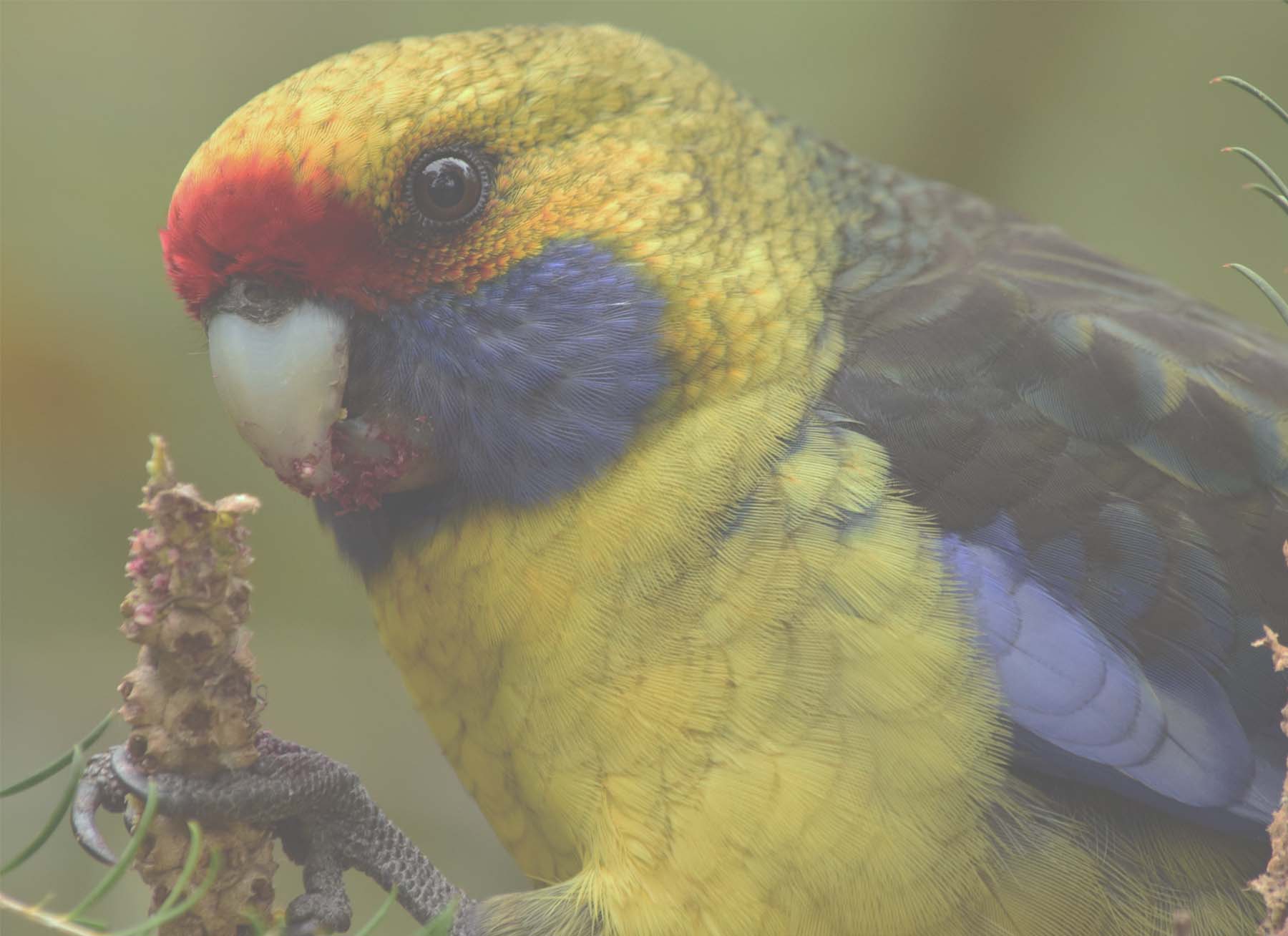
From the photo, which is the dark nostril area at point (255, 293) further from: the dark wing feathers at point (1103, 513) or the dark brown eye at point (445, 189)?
the dark wing feathers at point (1103, 513)

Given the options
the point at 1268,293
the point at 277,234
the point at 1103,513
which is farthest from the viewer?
the point at 1103,513

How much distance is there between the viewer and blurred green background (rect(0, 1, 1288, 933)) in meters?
3.62

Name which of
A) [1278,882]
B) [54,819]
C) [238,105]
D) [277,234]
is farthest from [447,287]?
[238,105]

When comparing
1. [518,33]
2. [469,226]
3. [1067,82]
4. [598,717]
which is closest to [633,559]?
[598,717]

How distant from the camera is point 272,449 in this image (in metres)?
2.13

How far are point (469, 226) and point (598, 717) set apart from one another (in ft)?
2.55

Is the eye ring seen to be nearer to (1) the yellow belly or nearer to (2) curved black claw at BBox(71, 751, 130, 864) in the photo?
(1) the yellow belly

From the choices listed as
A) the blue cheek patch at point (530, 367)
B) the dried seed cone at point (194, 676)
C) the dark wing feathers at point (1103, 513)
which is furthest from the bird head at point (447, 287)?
the dried seed cone at point (194, 676)

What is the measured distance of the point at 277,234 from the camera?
6.75ft

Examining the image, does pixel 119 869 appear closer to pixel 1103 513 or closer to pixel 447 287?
pixel 447 287

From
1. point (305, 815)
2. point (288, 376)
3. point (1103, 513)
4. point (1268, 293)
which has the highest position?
point (1268, 293)

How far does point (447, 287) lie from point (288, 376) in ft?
0.90

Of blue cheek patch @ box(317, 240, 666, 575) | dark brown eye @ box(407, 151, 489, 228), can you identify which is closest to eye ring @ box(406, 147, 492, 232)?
dark brown eye @ box(407, 151, 489, 228)

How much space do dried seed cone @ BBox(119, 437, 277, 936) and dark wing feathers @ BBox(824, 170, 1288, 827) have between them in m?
1.06
